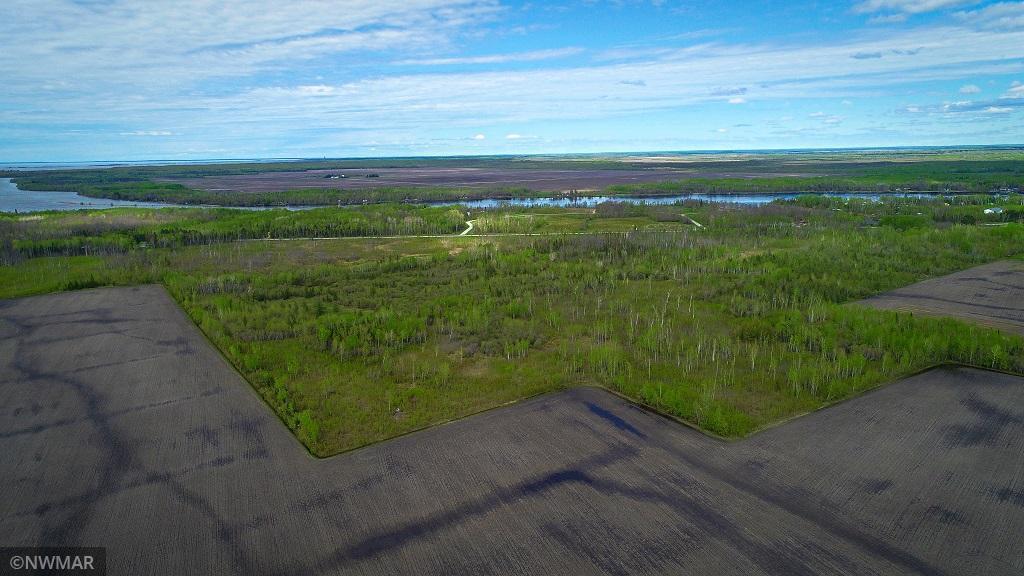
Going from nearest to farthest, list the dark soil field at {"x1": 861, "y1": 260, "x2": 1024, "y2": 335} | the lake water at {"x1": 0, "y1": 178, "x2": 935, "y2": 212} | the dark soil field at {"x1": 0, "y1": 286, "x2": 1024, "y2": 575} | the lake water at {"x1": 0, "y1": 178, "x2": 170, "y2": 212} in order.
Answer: the dark soil field at {"x1": 0, "y1": 286, "x2": 1024, "y2": 575} → the dark soil field at {"x1": 861, "y1": 260, "x2": 1024, "y2": 335} → the lake water at {"x1": 0, "y1": 178, "x2": 170, "y2": 212} → the lake water at {"x1": 0, "y1": 178, "x2": 935, "y2": 212}

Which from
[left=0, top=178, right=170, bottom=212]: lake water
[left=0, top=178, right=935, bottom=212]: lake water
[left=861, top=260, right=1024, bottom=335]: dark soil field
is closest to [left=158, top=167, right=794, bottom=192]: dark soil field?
[left=0, top=178, right=935, bottom=212]: lake water

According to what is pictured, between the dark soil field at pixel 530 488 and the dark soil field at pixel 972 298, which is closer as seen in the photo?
the dark soil field at pixel 530 488

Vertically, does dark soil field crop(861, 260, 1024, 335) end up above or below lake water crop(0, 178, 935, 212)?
below

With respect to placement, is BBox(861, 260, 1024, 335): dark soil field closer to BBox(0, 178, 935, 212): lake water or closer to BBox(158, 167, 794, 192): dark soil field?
BBox(0, 178, 935, 212): lake water

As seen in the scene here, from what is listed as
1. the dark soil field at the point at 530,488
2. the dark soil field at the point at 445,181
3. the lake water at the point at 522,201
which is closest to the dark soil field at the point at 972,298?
the dark soil field at the point at 530,488

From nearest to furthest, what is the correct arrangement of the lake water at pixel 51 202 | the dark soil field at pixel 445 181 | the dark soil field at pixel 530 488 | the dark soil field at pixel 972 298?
the dark soil field at pixel 530 488 → the dark soil field at pixel 972 298 → the lake water at pixel 51 202 → the dark soil field at pixel 445 181

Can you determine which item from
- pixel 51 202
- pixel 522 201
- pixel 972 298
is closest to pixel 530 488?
pixel 972 298

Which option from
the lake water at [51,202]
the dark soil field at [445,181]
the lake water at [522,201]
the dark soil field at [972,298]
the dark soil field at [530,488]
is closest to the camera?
the dark soil field at [530,488]

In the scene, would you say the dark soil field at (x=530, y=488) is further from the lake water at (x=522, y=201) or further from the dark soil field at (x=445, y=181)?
the dark soil field at (x=445, y=181)
